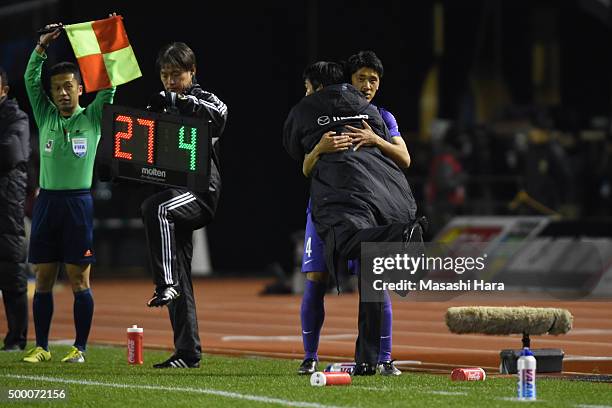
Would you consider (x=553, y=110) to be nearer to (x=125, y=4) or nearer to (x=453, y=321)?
(x=125, y=4)

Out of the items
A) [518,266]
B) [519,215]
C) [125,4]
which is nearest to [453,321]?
[518,266]

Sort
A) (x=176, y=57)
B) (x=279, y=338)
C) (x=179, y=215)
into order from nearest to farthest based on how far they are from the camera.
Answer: (x=179, y=215), (x=176, y=57), (x=279, y=338)

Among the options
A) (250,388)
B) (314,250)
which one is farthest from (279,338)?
(250,388)

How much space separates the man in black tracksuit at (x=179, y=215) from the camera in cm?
901

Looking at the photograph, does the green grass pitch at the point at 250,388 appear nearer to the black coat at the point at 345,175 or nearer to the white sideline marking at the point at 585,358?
the black coat at the point at 345,175

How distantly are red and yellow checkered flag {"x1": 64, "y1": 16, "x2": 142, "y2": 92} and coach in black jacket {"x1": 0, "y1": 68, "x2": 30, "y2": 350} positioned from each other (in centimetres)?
91

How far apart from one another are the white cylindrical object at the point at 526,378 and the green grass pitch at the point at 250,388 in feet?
0.21

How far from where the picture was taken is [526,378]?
724 centimetres

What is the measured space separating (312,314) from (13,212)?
2811mm

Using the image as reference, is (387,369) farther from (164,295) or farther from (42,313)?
(42,313)

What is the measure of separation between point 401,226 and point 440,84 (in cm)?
1847

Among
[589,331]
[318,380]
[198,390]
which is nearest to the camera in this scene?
[198,390]

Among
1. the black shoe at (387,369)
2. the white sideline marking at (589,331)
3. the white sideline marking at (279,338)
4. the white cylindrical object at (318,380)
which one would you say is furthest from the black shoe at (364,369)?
the white sideline marking at (589,331)

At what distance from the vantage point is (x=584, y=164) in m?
21.2
